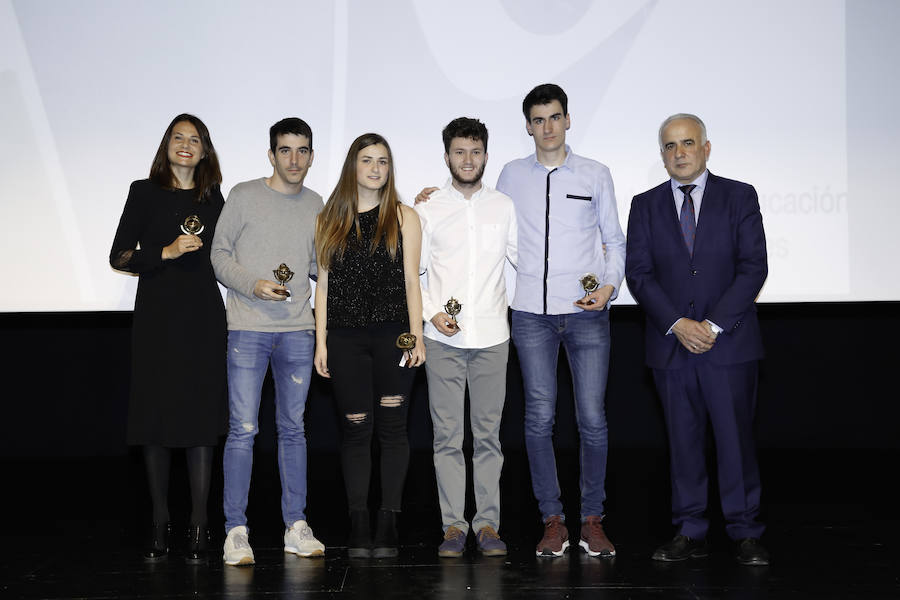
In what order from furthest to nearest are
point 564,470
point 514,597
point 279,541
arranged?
1. point 564,470
2. point 279,541
3. point 514,597

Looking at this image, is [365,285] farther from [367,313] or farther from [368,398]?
[368,398]

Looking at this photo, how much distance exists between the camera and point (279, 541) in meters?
3.23

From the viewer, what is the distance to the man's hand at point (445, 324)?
2.92 m

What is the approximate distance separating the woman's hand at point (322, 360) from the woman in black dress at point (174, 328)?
384mm

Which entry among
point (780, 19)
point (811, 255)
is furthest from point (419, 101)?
point (811, 255)

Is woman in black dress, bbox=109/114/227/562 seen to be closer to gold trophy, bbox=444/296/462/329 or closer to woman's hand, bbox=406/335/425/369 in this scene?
woman's hand, bbox=406/335/425/369

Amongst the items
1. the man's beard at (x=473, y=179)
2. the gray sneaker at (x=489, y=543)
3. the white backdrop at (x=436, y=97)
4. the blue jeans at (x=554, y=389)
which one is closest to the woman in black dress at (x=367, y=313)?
the man's beard at (x=473, y=179)

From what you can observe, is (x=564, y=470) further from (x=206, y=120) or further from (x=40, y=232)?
(x=40, y=232)

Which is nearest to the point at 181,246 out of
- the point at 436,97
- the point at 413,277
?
Answer: the point at 413,277

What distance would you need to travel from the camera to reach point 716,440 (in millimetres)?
2980

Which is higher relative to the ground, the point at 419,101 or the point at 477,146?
the point at 419,101

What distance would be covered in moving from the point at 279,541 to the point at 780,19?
3.67m

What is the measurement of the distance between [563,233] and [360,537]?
4.65 ft

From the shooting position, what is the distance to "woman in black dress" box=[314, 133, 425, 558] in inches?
116
